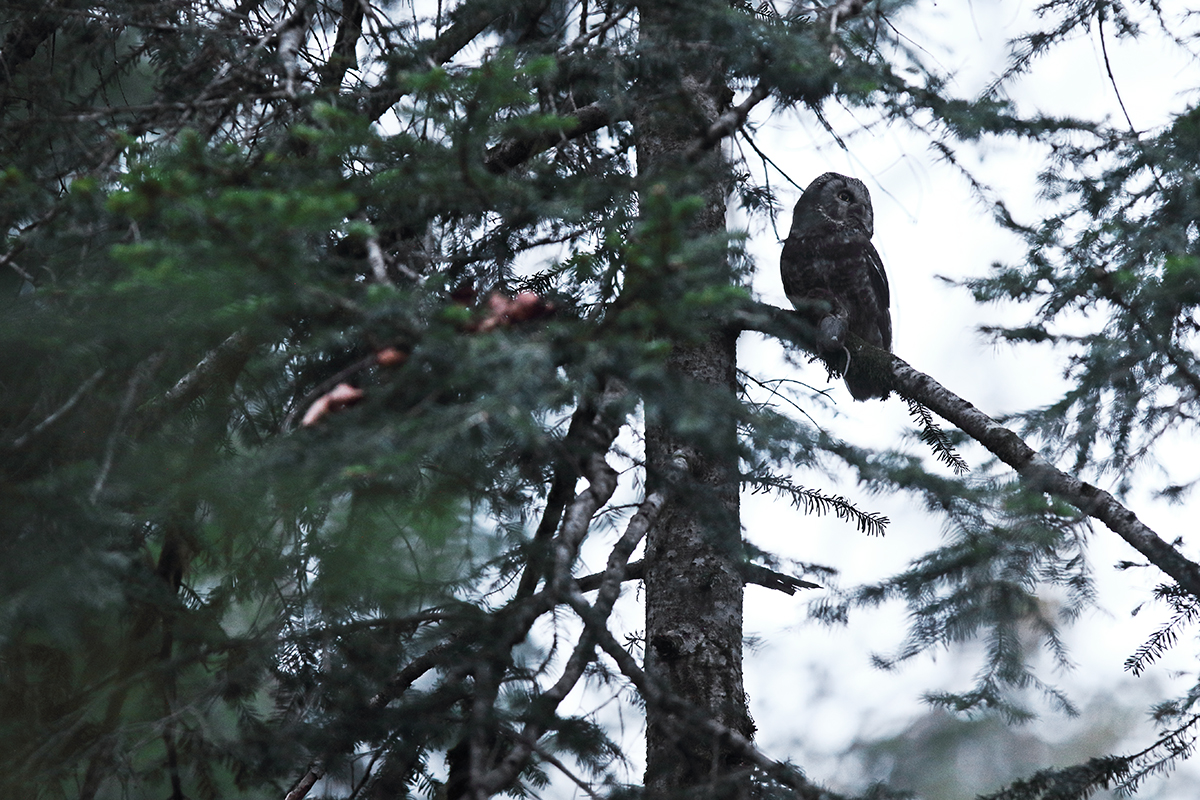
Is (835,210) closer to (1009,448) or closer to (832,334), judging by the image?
(832,334)

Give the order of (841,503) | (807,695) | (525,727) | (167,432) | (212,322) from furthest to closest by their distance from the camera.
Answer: (807,695), (841,503), (167,432), (525,727), (212,322)

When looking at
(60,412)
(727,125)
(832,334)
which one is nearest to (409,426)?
(60,412)

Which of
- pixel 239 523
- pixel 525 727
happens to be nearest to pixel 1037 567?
pixel 525 727

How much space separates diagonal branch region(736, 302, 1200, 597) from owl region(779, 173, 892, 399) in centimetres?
56

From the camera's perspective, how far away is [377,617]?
88.5 inches

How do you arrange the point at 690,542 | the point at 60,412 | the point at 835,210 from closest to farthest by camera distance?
the point at 60,412 < the point at 690,542 < the point at 835,210

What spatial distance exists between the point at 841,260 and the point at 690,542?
159cm

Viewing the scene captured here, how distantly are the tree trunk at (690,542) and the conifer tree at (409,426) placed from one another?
0.02 meters

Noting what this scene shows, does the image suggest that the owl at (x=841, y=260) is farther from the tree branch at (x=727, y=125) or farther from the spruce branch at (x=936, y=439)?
the tree branch at (x=727, y=125)

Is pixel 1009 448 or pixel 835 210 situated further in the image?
pixel 835 210

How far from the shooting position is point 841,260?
3910 mm

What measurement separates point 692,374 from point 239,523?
1.67 metres

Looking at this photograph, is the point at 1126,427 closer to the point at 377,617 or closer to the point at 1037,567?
the point at 1037,567

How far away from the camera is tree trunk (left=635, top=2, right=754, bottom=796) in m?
2.26
